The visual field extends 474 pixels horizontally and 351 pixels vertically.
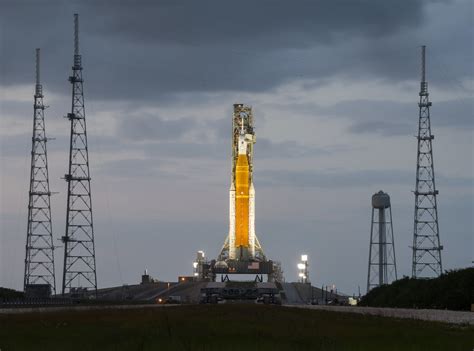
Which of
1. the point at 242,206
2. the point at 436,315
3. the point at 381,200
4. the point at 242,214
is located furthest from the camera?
the point at 242,206

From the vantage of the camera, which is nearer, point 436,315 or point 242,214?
point 436,315

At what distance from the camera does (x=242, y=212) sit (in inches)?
7574

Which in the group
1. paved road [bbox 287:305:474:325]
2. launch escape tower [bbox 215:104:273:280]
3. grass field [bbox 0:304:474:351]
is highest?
launch escape tower [bbox 215:104:273:280]

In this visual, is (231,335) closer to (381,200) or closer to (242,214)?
(381,200)

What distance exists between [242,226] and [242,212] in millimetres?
2417

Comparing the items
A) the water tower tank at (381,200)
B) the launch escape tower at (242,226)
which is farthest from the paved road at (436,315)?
the launch escape tower at (242,226)

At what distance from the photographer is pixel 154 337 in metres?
34.7

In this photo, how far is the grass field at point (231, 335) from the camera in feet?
106

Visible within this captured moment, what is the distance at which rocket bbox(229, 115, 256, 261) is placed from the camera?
192375 millimetres

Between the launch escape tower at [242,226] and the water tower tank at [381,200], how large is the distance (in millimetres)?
37847

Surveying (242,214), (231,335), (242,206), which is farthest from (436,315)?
(242,206)

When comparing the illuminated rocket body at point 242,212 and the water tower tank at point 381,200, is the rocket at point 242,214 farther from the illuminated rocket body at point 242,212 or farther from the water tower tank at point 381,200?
the water tower tank at point 381,200

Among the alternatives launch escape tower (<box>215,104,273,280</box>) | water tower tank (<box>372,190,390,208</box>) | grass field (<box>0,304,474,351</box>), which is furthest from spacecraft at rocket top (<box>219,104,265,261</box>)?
grass field (<box>0,304,474,351</box>)

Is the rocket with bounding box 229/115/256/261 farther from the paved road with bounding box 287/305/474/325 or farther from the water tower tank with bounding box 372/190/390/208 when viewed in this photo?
the paved road with bounding box 287/305/474/325
